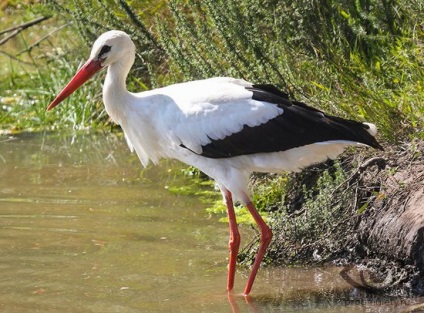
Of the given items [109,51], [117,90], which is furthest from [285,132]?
[109,51]

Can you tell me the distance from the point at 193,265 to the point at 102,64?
1476 millimetres

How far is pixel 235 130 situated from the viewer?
646cm

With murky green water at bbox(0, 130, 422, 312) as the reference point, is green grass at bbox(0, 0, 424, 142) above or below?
above

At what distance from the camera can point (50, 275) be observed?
258 inches

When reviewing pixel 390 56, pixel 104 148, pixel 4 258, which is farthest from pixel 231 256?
pixel 104 148

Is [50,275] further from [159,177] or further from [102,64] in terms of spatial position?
[159,177]

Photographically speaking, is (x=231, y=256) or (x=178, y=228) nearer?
(x=231, y=256)

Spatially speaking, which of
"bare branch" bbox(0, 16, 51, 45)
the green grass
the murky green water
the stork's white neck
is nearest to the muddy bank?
the murky green water

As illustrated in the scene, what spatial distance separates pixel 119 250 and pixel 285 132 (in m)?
1.55

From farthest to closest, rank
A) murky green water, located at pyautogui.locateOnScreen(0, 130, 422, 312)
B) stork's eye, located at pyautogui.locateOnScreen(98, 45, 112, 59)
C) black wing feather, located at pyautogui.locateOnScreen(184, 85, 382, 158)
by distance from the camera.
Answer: stork's eye, located at pyautogui.locateOnScreen(98, 45, 112, 59) → black wing feather, located at pyautogui.locateOnScreen(184, 85, 382, 158) → murky green water, located at pyautogui.locateOnScreen(0, 130, 422, 312)

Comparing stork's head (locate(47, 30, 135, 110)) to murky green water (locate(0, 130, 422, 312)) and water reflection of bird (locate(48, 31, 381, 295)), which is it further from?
murky green water (locate(0, 130, 422, 312))

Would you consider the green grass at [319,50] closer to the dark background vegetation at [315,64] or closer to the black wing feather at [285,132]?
the dark background vegetation at [315,64]

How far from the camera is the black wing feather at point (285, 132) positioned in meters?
6.23

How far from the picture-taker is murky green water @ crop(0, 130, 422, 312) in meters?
6.05
